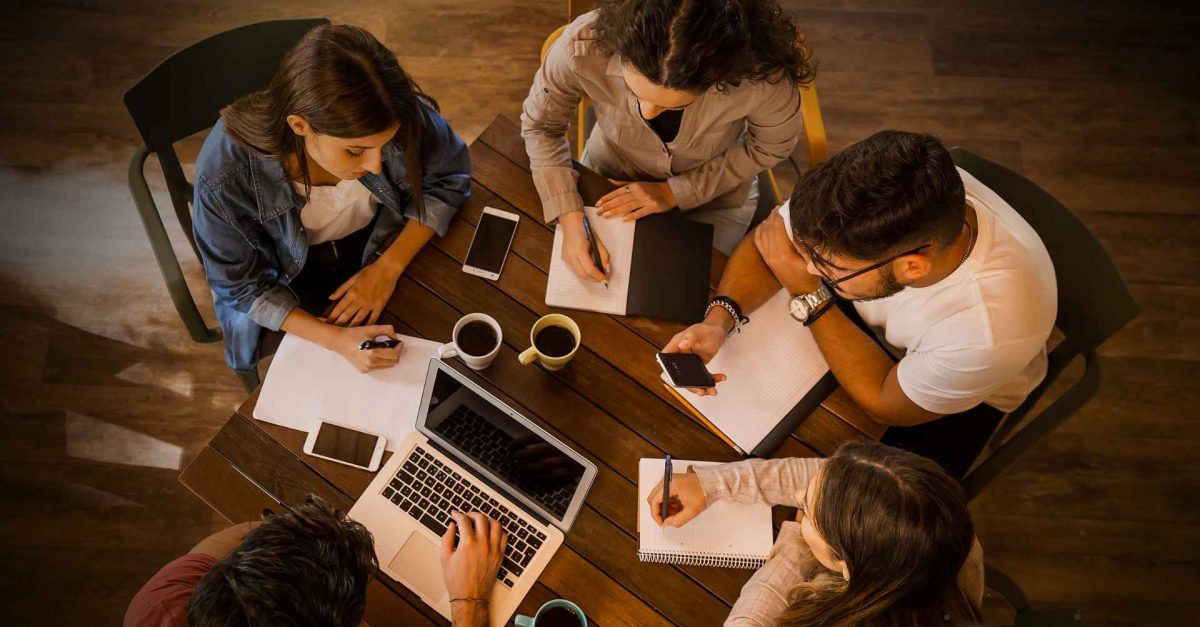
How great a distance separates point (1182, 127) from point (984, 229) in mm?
2367

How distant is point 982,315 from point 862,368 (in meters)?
0.26

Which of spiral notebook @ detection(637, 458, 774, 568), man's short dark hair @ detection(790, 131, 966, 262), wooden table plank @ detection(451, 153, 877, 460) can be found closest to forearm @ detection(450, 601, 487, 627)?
spiral notebook @ detection(637, 458, 774, 568)

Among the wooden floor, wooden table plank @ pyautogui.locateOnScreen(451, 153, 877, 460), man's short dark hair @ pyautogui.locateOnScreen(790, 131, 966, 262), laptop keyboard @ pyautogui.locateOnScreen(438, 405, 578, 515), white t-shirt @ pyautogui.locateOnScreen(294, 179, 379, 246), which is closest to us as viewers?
man's short dark hair @ pyautogui.locateOnScreen(790, 131, 966, 262)

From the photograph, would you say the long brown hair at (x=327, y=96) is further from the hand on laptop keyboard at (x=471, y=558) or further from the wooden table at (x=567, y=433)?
the hand on laptop keyboard at (x=471, y=558)

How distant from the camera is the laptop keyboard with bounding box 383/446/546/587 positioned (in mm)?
1493

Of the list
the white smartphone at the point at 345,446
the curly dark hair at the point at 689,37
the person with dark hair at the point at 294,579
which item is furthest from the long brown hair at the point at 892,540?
the white smartphone at the point at 345,446

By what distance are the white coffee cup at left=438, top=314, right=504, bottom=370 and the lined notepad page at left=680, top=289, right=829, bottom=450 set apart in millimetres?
408

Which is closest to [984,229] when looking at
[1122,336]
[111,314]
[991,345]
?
[991,345]

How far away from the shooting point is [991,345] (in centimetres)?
146

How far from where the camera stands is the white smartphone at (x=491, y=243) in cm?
172

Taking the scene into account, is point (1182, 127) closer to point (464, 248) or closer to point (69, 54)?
point (464, 248)

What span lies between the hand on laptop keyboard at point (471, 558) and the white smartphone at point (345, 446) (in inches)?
8.1

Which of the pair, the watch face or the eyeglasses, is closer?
the eyeglasses

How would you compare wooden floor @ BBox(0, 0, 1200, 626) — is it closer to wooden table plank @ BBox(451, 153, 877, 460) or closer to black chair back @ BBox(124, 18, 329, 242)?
black chair back @ BBox(124, 18, 329, 242)
